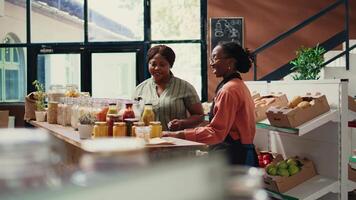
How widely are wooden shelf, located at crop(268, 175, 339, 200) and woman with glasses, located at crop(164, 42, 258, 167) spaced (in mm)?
561

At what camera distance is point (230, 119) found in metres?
2.77

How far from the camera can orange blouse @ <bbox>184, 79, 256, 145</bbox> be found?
8.95 ft

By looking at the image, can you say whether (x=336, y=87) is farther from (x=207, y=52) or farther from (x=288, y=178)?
(x=207, y=52)

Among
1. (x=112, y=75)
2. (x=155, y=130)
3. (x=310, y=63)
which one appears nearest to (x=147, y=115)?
(x=155, y=130)

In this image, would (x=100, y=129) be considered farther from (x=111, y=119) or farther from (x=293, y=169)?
(x=293, y=169)

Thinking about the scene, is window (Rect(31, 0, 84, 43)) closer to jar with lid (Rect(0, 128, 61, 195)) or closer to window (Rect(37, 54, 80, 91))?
window (Rect(37, 54, 80, 91))

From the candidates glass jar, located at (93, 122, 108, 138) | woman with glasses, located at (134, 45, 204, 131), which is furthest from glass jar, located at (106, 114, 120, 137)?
woman with glasses, located at (134, 45, 204, 131)

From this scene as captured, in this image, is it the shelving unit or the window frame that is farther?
the window frame

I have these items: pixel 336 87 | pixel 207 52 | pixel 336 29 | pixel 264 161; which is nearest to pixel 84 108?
pixel 264 161

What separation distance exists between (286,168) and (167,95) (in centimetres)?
102

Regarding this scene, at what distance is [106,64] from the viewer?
8.40 metres

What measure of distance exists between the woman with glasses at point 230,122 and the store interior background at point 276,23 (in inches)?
204

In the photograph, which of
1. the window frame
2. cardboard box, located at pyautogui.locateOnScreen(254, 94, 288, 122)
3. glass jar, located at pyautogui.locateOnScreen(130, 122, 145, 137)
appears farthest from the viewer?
the window frame

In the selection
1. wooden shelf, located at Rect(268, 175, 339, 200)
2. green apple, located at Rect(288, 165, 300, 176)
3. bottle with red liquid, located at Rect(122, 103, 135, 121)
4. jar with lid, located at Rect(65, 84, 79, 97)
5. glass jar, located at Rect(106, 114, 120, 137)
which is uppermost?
jar with lid, located at Rect(65, 84, 79, 97)
